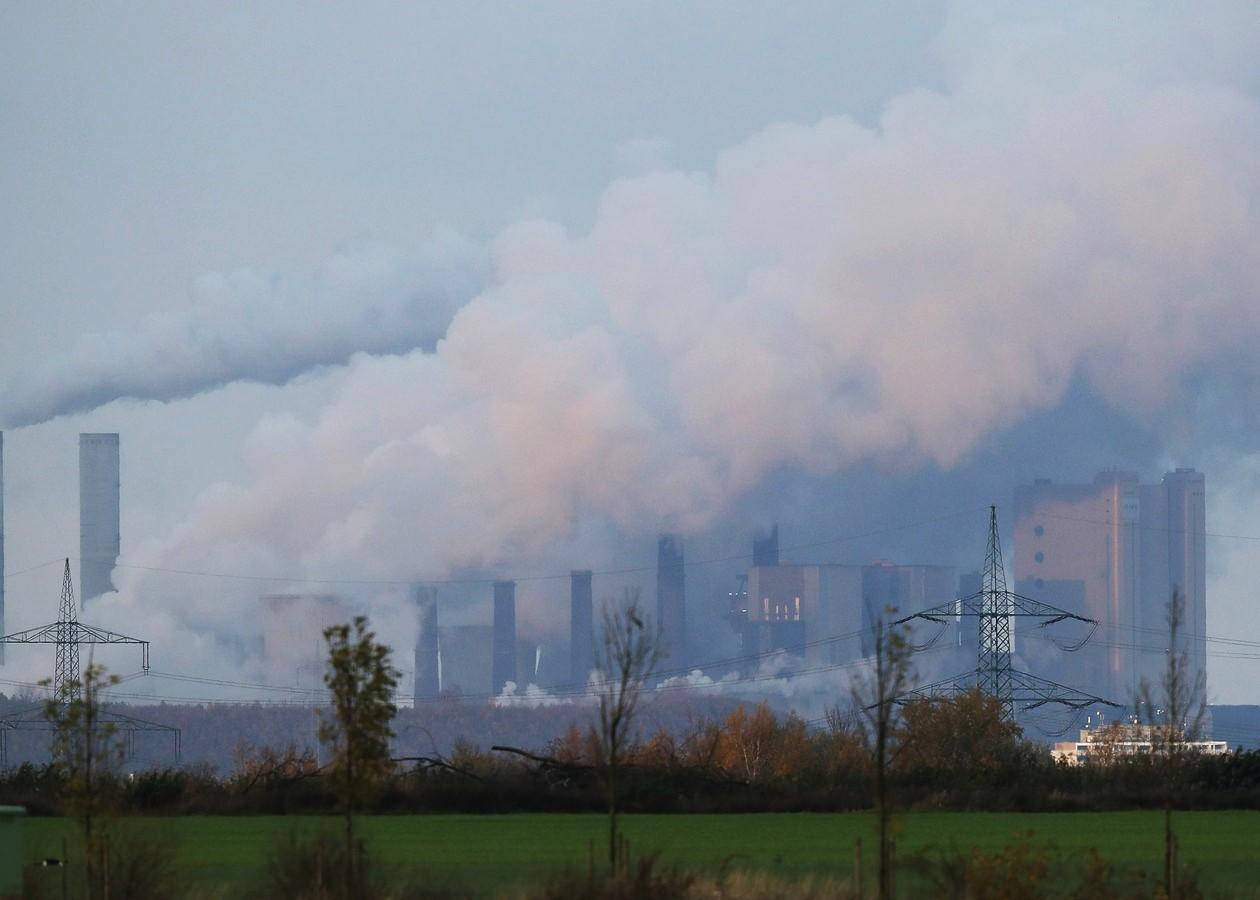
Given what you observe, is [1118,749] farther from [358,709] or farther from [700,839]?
[358,709]

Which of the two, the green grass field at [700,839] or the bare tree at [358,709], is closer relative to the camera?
the bare tree at [358,709]

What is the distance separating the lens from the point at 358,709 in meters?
23.4

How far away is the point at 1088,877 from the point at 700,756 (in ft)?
106

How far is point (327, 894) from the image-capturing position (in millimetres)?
23359

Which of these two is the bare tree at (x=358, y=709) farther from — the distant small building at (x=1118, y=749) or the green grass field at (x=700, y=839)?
the distant small building at (x=1118, y=749)

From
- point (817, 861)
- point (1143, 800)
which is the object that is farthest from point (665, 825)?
point (1143, 800)

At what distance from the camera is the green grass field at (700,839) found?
29.4 m

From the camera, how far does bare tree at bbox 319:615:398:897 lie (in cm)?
2320

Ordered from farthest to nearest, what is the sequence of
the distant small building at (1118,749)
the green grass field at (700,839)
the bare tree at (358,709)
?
the distant small building at (1118,749)
the green grass field at (700,839)
the bare tree at (358,709)

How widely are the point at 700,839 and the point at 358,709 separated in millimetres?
13885

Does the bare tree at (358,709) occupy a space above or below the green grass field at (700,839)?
above

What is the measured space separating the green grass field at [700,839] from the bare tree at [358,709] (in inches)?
125

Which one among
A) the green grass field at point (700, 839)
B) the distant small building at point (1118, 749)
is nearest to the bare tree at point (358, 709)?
the green grass field at point (700, 839)

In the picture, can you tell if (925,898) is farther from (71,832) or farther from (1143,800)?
(1143,800)
